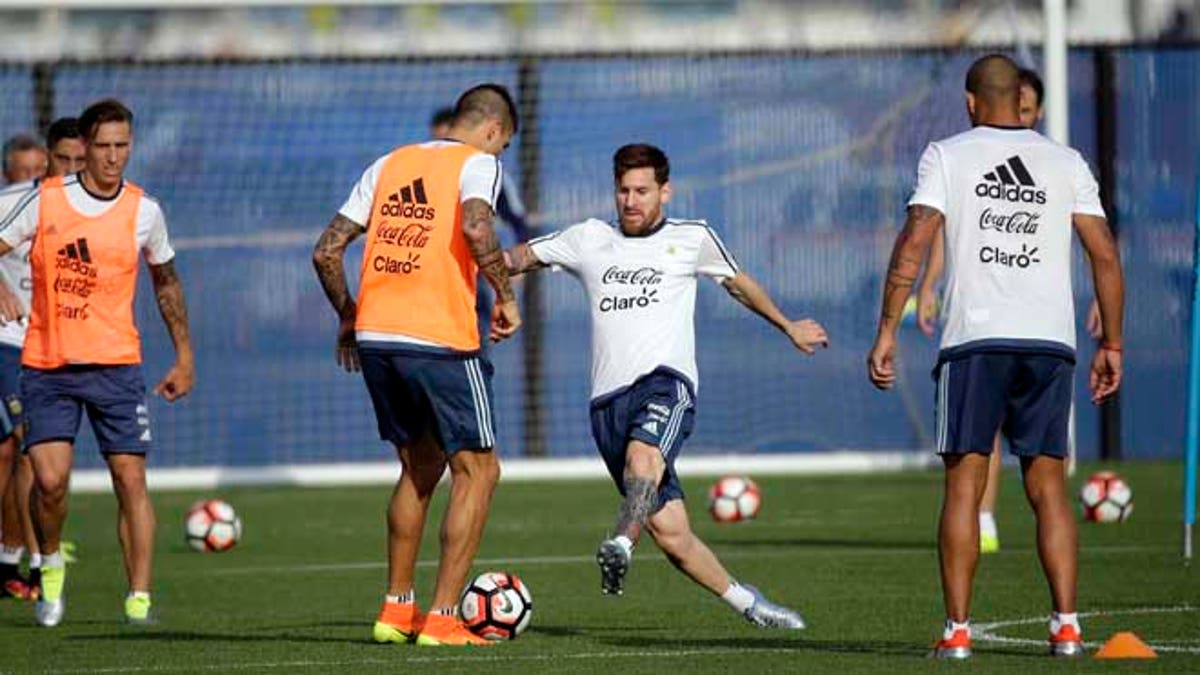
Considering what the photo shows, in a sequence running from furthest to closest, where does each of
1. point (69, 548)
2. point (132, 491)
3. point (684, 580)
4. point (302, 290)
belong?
point (302, 290)
point (69, 548)
point (684, 580)
point (132, 491)

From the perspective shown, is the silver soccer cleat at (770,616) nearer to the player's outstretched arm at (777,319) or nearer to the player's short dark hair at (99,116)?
the player's outstretched arm at (777,319)

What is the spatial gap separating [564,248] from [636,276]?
372 millimetres

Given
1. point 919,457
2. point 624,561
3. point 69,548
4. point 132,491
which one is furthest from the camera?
point 919,457

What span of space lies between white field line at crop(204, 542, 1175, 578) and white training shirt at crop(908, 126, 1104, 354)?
5165mm

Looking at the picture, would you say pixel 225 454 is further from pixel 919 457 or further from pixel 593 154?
pixel 919 457

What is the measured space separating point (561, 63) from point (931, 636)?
13714mm

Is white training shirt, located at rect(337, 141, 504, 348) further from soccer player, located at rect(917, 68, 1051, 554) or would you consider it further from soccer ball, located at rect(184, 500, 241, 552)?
soccer ball, located at rect(184, 500, 241, 552)

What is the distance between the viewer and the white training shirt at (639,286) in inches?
447

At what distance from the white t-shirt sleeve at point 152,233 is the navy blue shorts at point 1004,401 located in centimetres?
412

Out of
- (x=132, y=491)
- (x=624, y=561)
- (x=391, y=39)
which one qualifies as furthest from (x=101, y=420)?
(x=391, y=39)

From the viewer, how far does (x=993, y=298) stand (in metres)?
9.80

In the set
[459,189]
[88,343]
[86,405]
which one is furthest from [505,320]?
[86,405]

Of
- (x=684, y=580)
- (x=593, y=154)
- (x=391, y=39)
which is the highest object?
(x=391, y=39)

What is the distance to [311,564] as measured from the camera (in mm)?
15438
